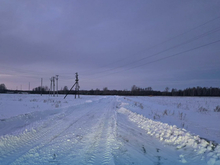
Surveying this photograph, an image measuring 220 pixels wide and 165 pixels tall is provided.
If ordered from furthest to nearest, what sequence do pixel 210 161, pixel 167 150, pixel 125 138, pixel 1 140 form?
pixel 125 138, pixel 1 140, pixel 167 150, pixel 210 161

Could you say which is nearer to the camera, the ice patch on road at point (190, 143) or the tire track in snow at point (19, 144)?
the tire track in snow at point (19, 144)

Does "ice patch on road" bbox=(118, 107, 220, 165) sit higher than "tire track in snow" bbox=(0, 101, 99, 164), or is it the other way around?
"tire track in snow" bbox=(0, 101, 99, 164)

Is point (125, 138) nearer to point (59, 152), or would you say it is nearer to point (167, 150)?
point (167, 150)

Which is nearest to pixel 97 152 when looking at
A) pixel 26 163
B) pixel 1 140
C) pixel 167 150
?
pixel 26 163

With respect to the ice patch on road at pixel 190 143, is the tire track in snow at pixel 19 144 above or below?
above

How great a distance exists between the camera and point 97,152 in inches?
179

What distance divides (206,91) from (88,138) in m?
145

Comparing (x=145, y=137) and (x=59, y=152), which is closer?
(x=59, y=152)

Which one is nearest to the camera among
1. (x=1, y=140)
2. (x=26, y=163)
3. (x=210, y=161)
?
(x=26, y=163)

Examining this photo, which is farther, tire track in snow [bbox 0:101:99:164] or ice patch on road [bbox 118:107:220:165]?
ice patch on road [bbox 118:107:220:165]

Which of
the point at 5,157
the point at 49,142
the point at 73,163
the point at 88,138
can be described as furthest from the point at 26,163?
the point at 88,138

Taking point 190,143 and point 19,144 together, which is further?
point 190,143

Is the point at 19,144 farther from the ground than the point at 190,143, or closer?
farther from the ground

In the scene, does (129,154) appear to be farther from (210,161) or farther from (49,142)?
(49,142)
